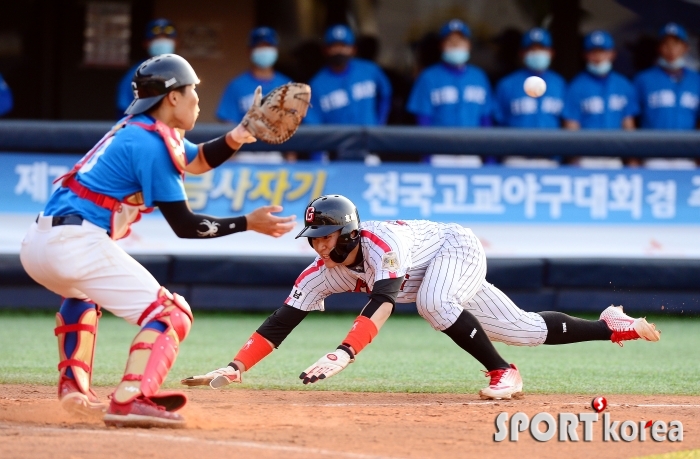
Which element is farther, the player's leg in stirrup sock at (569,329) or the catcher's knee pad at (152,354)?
the player's leg in stirrup sock at (569,329)

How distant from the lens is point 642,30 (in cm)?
1130

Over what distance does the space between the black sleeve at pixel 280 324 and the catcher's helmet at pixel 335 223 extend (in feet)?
1.34

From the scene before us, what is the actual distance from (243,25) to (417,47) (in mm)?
1939

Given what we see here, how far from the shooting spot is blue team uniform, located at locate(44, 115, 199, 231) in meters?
4.07

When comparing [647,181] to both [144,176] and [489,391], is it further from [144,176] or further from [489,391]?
[144,176]

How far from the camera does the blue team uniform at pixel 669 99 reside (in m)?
9.66

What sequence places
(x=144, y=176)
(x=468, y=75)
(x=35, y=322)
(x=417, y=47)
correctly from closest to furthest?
(x=144, y=176)
(x=35, y=322)
(x=468, y=75)
(x=417, y=47)

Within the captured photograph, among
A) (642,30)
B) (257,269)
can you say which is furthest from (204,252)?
(642,30)

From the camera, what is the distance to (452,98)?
938 centimetres

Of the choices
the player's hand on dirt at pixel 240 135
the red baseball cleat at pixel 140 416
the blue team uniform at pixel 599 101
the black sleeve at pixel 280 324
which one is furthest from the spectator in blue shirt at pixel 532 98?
the red baseball cleat at pixel 140 416

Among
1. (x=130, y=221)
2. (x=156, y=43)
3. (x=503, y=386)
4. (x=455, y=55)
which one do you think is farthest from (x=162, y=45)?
(x=503, y=386)

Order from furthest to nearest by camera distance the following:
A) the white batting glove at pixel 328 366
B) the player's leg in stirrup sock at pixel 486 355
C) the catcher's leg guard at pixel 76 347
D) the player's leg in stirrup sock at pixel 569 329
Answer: the player's leg in stirrup sock at pixel 569 329 < the player's leg in stirrup sock at pixel 486 355 < the catcher's leg guard at pixel 76 347 < the white batting glove at pixel 328 366

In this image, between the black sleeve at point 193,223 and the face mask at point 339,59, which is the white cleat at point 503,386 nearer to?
the black sleeve at point 193,223

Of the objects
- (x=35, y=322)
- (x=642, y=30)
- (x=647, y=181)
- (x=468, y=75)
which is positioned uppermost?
(x=642, y=30)
